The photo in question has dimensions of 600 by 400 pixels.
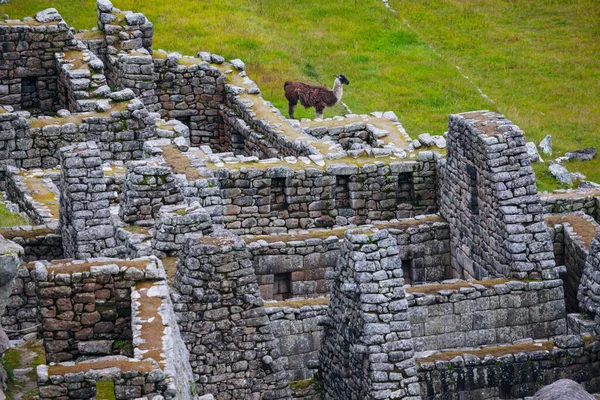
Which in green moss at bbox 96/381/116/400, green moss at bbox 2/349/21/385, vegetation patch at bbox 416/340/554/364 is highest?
green moss at bbox 96/381/116/400

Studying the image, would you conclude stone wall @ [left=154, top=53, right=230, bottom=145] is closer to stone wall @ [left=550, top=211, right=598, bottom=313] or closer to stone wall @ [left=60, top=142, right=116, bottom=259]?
stone wall @ [left=60, top=142, right=116, bottom=259]

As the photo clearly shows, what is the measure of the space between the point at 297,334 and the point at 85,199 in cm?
430

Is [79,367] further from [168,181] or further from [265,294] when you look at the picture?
[265,294]

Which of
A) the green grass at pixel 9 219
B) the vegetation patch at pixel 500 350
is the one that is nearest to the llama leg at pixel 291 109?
the green grass at pixel 9 219

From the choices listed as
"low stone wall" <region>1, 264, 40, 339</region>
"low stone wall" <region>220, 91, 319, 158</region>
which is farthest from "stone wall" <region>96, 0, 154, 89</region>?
"low stone wall" <region>1, 264, 40, 339</region>

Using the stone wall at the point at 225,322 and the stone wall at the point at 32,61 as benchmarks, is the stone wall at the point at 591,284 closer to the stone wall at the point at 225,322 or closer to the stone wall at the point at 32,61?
the stone wall at the point at 225,322

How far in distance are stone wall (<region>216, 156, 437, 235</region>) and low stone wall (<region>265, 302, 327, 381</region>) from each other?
5.30 meters

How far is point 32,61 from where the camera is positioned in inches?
1612

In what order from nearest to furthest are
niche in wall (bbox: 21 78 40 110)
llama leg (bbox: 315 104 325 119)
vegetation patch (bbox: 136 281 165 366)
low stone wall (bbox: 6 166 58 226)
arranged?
vegetation patch (bbox: 136 281 165 366) < low stone wall (bbox: 6 166 58 226) < niche in wall (bbox: 21 78 40 110) < llama leg (bbox: 315 104 325 119)

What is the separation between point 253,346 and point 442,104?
25.4 meters

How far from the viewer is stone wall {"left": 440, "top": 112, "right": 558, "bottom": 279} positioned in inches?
1139

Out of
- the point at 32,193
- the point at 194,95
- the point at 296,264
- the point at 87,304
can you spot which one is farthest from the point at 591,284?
the point at 194,95

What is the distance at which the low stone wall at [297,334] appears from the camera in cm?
2711

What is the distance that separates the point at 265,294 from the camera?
30062 mm
